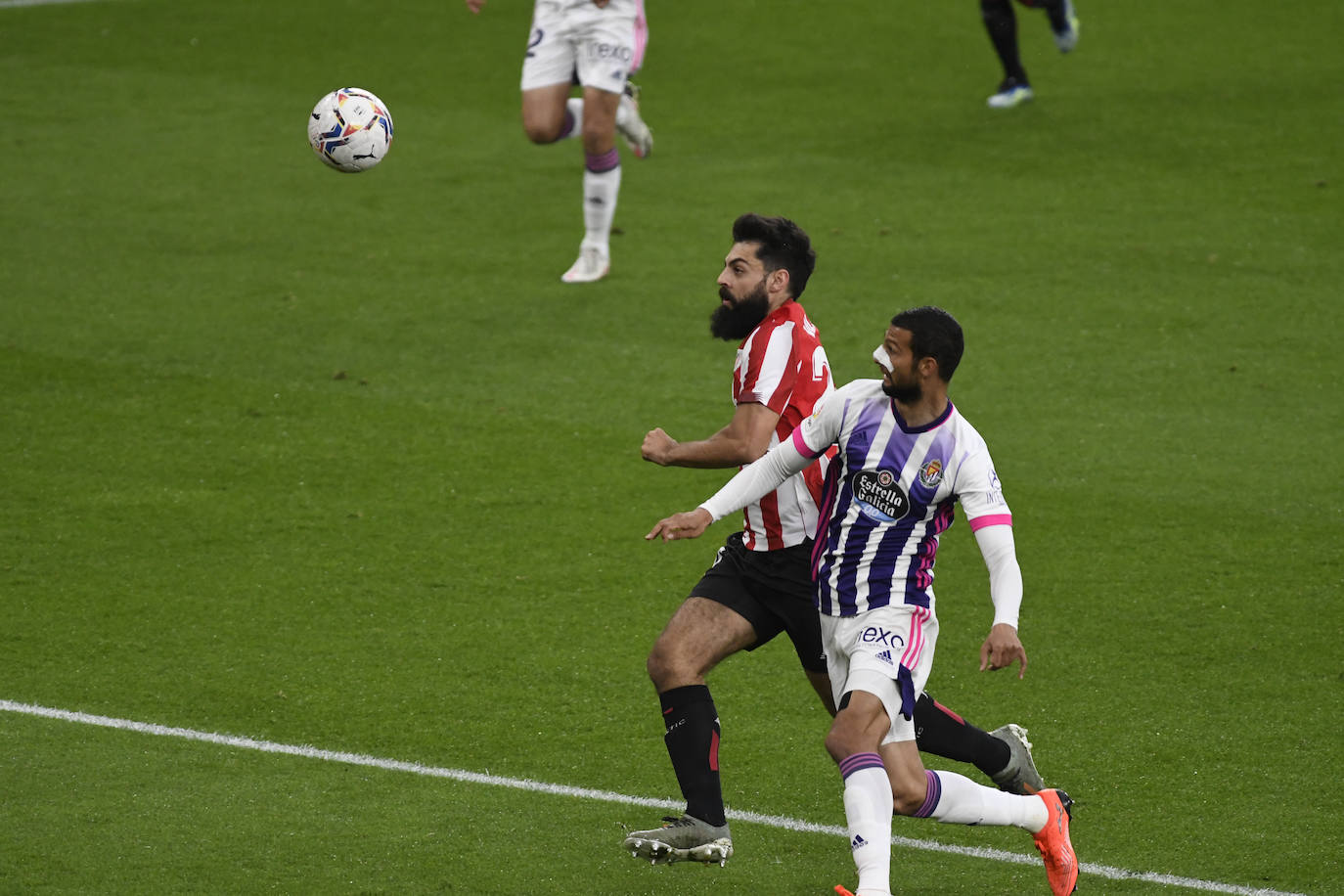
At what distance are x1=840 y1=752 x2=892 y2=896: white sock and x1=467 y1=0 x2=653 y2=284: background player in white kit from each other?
6.87 m

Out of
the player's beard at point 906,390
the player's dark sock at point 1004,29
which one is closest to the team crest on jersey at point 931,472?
the player's beard at point 906,390

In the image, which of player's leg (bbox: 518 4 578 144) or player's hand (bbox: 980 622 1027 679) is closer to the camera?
player's hand (bbox: 980 622 1027 679)

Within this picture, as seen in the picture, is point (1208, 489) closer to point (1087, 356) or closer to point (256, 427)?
point (1087, 356)

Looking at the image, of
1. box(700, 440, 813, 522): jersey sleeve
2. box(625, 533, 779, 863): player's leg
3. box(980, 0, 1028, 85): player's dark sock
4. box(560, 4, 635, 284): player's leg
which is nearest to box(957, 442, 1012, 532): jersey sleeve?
box(700, 440, 813, 522): jersey sleeve

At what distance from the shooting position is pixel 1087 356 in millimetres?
10344

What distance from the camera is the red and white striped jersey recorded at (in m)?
5.54

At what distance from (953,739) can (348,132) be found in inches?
181

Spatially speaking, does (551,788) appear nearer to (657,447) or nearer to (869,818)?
(657,447)

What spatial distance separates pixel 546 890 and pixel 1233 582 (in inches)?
154

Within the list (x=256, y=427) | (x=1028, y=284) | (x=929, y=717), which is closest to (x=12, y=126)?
(x=256, y=427)

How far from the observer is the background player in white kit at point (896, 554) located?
4.90m

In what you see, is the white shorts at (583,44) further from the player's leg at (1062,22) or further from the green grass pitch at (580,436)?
the player's leg at (1062,22)

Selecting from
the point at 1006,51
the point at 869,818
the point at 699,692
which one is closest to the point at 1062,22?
the point at 1006,51

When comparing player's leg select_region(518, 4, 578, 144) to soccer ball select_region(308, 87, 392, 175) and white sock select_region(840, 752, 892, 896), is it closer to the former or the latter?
soccer ball select_region(308, 87, 392, 175)
